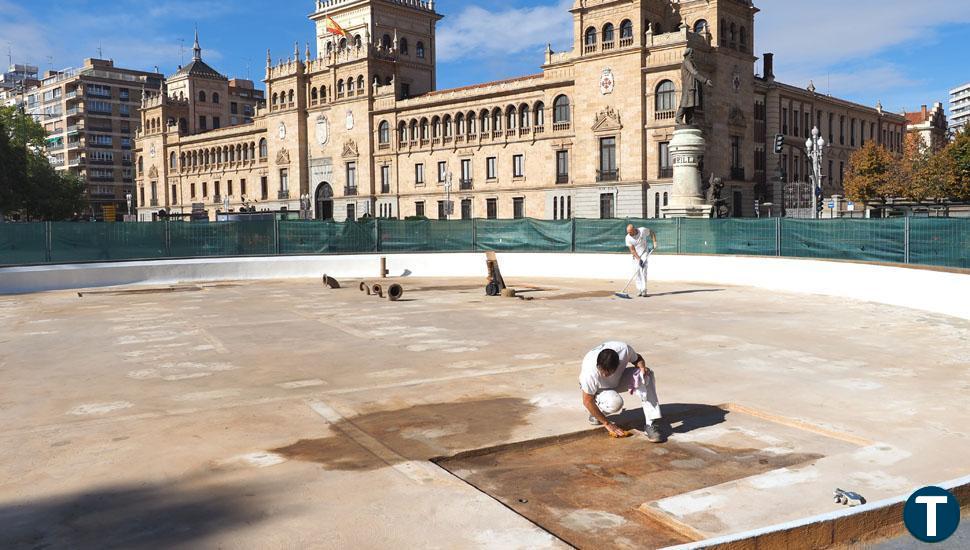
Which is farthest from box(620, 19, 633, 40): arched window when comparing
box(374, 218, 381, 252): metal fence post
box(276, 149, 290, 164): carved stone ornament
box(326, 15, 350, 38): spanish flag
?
box(276, 149, 290, 164): carved stone ornament

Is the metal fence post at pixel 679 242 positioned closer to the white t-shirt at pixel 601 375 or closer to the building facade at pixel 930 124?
the white t-shirt at pixel 601 375

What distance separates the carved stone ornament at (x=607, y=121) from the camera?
5462cm

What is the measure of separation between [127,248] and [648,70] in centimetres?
3609

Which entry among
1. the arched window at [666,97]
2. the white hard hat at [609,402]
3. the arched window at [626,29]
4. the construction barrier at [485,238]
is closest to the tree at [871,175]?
the arched window at [666,97]

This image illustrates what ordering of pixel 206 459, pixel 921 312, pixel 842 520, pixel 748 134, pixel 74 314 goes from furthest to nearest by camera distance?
pixel 748 134 → pixel 74 314 → pixel 921 312 → pixel 206 459 → pixel 842 520

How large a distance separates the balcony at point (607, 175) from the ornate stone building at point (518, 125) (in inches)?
4.0

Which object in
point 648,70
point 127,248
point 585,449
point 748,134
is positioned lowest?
point 585,449

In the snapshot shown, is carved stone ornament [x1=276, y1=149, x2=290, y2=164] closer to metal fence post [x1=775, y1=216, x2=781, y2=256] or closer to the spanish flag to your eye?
the spanish flag

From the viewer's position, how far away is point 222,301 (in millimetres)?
22750

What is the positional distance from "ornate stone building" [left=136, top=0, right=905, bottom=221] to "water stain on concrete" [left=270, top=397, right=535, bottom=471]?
30759 mm

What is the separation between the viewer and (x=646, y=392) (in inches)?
323

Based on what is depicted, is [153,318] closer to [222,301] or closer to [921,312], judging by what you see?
[222,301]

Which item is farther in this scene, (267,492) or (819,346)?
(819,346)

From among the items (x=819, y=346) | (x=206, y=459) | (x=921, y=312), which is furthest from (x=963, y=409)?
(x=921, y=312)
